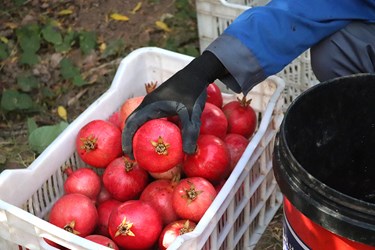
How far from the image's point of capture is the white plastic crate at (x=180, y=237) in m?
1.65

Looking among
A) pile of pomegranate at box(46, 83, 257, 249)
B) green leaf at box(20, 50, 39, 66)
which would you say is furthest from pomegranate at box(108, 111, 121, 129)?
green leaf at box(20, 50, 39, 66)

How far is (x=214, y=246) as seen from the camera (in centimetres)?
178

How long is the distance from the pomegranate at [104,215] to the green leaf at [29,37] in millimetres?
1366

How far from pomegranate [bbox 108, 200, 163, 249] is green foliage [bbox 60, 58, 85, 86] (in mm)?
1269

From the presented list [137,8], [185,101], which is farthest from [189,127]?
[137,8]

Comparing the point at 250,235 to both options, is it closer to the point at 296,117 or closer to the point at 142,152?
the point at 142,152

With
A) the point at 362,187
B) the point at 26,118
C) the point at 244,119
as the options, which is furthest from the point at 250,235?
the point at 26,118

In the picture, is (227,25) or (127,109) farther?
(227,25)

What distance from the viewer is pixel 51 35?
314 centimetres

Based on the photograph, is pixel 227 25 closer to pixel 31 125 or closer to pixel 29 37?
pixel 31 125

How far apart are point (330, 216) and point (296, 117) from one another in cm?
32

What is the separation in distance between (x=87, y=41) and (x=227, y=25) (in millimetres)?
850

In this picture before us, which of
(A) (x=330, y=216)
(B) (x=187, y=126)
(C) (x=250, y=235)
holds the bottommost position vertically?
(C) (x=250, y=235)

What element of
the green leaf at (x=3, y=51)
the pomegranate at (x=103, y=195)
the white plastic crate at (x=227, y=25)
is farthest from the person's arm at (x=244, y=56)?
the green leaf at (x=3, y=51)
